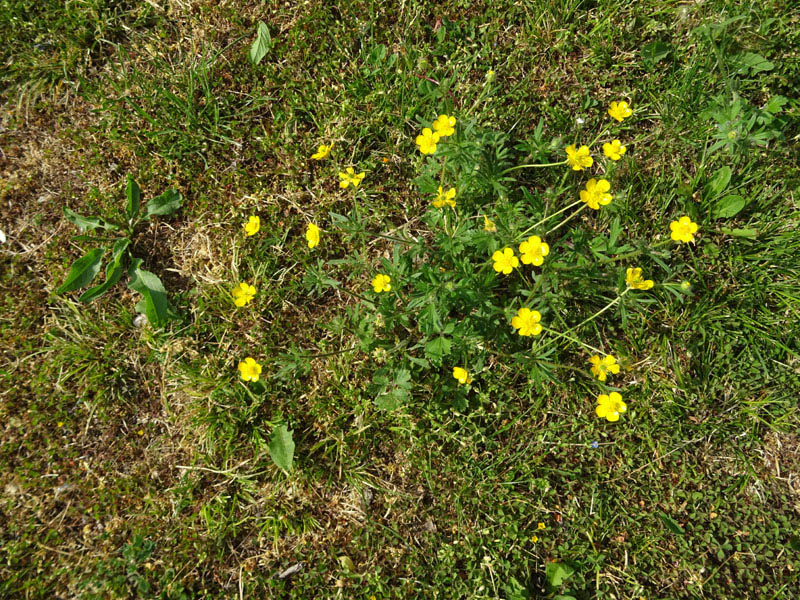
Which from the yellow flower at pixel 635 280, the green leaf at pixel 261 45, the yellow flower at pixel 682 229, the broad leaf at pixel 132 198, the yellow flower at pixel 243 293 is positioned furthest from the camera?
the green leaf at pixel 261 45

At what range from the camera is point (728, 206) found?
2768 mm

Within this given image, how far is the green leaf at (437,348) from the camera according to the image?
2.42 m

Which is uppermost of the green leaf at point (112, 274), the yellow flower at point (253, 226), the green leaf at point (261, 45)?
the green leaf at point (261, 45)

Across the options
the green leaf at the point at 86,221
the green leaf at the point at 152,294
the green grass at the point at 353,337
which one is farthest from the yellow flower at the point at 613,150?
the green leaf at the point at 86,221

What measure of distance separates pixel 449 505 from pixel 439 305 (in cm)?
108

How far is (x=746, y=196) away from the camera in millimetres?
2836

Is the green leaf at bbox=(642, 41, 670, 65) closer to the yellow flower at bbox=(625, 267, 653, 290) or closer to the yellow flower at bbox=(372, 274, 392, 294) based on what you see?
the yellow flower at bbox=(625, 267, 653, 290)

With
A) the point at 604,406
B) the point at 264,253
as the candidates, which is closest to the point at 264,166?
the point at 264,253

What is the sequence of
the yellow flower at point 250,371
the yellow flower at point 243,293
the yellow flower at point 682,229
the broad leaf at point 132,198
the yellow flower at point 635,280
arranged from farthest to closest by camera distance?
the broad leaf at point 132,198 < the yellow flower at point 243,293 < the yellow flower at point 250,371 < the yellow flower at point 682,229 < the yellow flower at point 635,280

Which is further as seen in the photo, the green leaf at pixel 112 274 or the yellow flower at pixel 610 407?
the green leaf at pixel 112 274

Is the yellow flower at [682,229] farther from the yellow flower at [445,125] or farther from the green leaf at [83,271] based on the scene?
the green leaf at [83,271]

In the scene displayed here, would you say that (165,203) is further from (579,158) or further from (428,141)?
(579,158)

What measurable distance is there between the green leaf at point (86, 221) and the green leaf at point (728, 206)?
11.1 ft

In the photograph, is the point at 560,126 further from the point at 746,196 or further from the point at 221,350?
the point at 221,350
